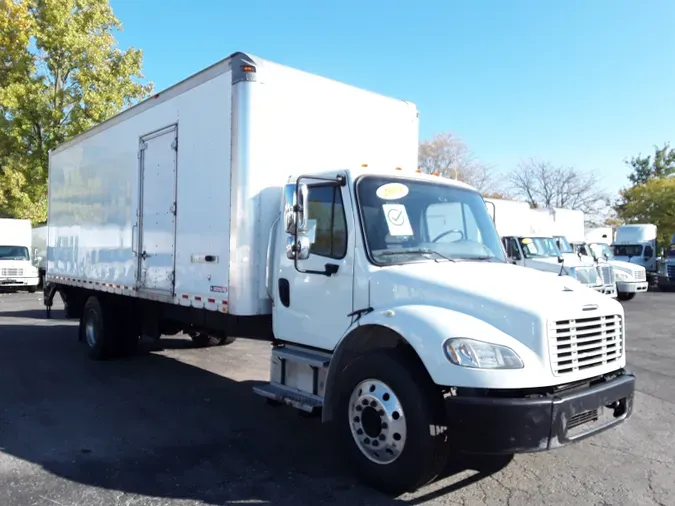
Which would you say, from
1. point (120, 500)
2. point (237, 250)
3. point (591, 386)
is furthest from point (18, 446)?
point (591, 386)

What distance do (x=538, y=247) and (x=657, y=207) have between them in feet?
88.4

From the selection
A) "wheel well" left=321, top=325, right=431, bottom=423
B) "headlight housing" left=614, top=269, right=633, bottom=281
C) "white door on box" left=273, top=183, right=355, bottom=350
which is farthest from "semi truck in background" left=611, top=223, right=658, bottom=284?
"wheel well" left=321, top=325, right=431, bottom=423

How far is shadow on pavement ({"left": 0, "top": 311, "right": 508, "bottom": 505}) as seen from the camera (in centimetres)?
434

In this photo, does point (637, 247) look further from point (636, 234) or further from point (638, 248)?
point (636, 234)

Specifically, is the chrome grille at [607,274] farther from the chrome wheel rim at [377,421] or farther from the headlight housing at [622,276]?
the chrome wheel rim at [377,421]

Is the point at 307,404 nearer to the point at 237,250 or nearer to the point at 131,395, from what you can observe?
the point at 237,250

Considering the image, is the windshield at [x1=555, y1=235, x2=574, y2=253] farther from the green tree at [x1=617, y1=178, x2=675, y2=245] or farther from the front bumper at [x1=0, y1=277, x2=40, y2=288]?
the green tree at [x1=617, y1=178, x2=675, y2=245]

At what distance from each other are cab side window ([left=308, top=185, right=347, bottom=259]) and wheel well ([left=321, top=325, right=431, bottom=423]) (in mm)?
711

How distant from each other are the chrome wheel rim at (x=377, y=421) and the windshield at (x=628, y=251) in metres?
28.1

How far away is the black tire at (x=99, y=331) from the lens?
8766mm

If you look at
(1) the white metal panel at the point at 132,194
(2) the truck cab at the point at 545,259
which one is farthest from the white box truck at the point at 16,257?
(2) the truck cab at the point at 545,259

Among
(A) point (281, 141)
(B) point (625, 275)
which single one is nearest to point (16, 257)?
(A) point (281, 141)

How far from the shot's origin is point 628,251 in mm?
28641

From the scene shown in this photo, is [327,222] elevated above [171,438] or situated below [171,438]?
above
